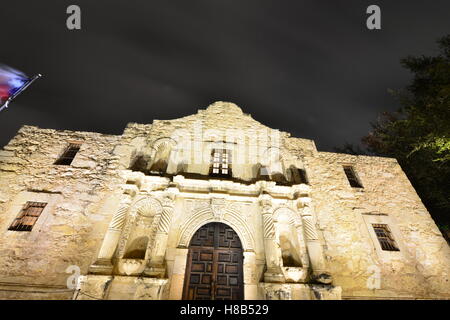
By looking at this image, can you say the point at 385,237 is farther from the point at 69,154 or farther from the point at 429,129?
the point at 69,154

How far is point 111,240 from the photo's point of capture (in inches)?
237

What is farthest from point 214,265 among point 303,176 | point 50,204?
point 50,204

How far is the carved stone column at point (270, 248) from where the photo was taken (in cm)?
581

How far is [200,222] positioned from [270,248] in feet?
7.42

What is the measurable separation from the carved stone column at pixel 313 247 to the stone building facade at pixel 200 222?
31mm

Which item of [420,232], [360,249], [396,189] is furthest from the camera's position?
[396,189]

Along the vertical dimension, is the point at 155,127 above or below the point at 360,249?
above

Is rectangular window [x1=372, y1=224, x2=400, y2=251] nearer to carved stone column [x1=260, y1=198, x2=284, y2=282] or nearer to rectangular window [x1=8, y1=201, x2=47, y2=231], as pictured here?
carved stone column [x1=260, y1=198, x2=284, y2=282]

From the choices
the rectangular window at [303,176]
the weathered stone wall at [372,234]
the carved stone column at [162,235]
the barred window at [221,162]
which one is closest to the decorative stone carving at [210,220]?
the carved stone column at [162,235]
